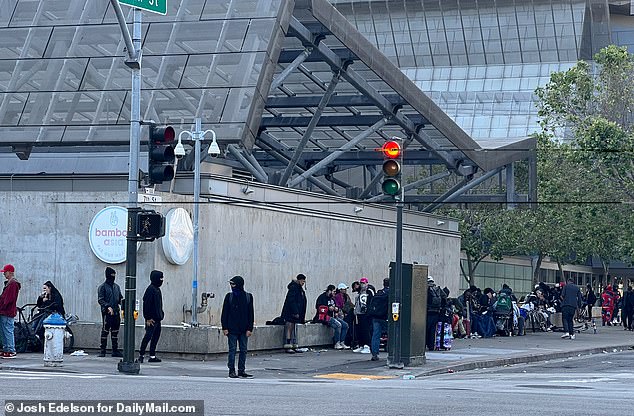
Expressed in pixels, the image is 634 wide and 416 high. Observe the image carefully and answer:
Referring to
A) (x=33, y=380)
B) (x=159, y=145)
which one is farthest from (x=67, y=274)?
(x=33, y=380)

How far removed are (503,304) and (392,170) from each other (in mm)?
15169

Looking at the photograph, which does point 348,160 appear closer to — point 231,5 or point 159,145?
point 231,5

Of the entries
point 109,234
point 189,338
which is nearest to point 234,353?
point 189,338

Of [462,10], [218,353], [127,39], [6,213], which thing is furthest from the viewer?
[462,10]

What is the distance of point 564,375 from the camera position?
2306cm

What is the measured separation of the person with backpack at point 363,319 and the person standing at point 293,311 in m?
1.68

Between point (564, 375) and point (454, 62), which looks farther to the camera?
point (454, 62)

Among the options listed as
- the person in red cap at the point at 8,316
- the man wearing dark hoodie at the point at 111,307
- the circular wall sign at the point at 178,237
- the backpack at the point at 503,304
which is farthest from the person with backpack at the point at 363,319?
the backpack at the point at 503,304

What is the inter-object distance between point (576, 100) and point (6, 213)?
25431mm

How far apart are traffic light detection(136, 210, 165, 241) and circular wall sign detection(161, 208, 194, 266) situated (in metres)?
4.24

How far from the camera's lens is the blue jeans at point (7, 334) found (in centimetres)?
2352

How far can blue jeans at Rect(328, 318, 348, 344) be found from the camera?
28389 millimetres

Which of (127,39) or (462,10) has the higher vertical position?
(462,10)

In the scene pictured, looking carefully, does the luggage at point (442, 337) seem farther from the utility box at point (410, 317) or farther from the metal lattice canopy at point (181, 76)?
the metal lattice canopy at point (181, 76)
